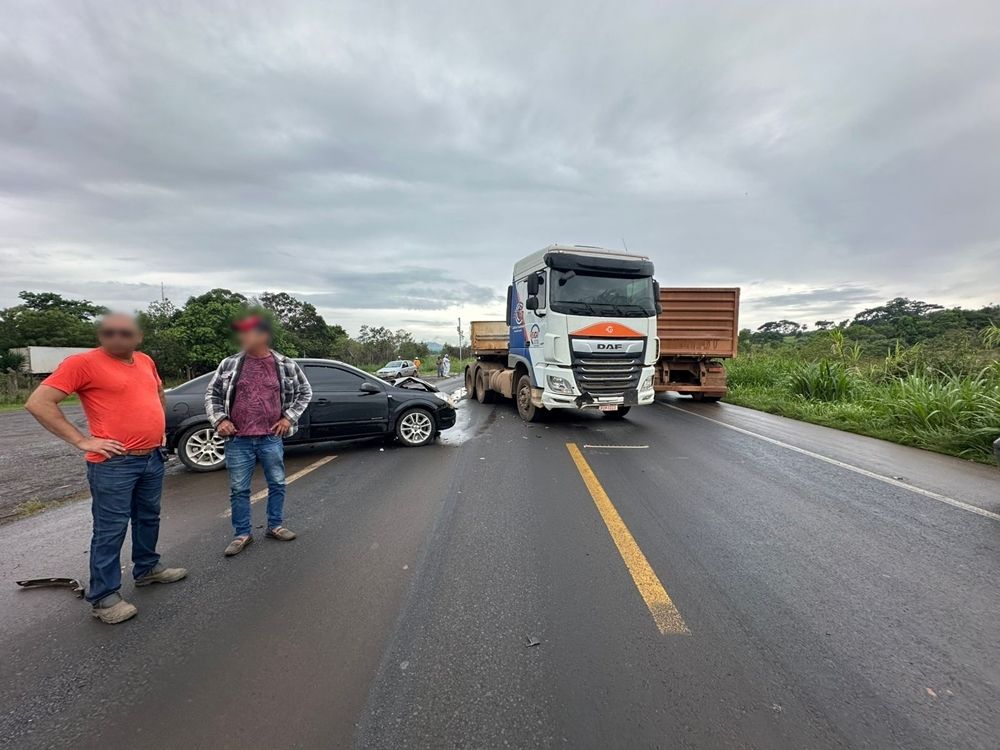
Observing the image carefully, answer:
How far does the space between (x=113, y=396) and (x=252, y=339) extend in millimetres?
1007

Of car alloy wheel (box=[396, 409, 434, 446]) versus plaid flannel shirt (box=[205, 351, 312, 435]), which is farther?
car alloy wheel (box=[396, 409, 434, 446])

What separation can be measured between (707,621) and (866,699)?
693 millimetres

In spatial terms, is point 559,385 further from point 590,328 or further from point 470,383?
point 470,383

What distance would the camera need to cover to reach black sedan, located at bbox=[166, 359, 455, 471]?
570 cm

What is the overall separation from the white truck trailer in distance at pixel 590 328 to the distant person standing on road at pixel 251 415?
5.08 m

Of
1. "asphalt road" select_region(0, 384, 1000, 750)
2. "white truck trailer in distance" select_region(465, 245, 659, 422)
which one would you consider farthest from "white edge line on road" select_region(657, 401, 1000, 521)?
"white truck trailer in distance" select_region(465, 245, 659, 422)

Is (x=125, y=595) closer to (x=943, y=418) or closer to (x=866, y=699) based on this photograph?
(x=866, y=699)

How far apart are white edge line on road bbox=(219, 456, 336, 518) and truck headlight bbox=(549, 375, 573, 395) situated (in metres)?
3.76

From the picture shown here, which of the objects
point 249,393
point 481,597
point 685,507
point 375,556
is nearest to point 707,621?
point 481,597

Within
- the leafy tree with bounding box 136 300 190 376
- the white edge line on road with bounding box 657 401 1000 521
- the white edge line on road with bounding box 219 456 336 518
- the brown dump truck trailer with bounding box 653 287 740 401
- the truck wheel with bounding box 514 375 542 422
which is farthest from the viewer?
the leafy tree with bounding box 136 300 190 376

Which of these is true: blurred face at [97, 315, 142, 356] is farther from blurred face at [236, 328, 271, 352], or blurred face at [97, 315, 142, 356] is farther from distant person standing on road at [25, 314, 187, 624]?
blurred face at [236, 328, 271, 352]

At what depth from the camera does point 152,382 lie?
2844 millimetres

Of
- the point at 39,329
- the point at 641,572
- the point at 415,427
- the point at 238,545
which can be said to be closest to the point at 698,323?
the point at 415,427

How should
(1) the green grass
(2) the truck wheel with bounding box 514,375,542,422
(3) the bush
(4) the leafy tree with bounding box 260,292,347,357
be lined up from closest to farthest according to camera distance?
1. (1) the green grass
2. (2) the truck wheel with bounding box 514,375,542,422
3. (3) the bush
4. (4) the leafy tree with bounding box 260,292,347,357
